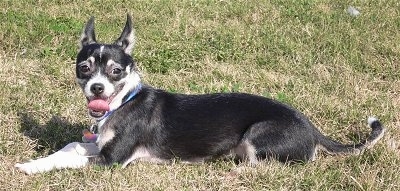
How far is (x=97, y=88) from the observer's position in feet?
15.1

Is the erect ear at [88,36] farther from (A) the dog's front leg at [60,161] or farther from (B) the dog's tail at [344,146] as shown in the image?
(B) the dog's tail at [344,146]

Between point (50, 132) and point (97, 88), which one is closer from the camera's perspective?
point (97, 88)

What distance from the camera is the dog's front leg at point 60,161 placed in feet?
15.2

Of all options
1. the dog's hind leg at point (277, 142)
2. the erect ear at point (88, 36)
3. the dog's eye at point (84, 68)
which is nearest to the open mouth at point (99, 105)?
the dog's eye at point (84, 68)

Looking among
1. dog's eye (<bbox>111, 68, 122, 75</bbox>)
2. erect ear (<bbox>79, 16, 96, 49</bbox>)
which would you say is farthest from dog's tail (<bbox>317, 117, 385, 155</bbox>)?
erect ear (<bbox>79, 16, 96, 49</bbox>)

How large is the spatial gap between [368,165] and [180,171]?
1651mm

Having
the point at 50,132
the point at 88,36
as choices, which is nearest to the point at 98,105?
the point at 88,36

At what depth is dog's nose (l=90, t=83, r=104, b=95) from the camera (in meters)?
4.61

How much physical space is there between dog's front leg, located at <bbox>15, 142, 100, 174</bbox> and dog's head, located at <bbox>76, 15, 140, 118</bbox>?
39cm

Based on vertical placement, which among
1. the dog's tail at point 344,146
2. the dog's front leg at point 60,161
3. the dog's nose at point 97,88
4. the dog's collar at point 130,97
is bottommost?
the dog's front leg at point 60,161

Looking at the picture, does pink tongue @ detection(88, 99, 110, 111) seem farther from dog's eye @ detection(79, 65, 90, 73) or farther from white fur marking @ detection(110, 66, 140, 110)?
dog's eye @ detection(79, 65, 90, 73)

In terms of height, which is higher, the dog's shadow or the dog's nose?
the dog's nose

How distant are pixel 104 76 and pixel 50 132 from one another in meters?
1.17

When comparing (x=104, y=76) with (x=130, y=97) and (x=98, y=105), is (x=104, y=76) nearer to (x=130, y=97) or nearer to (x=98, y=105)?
(x=98, y=105)
